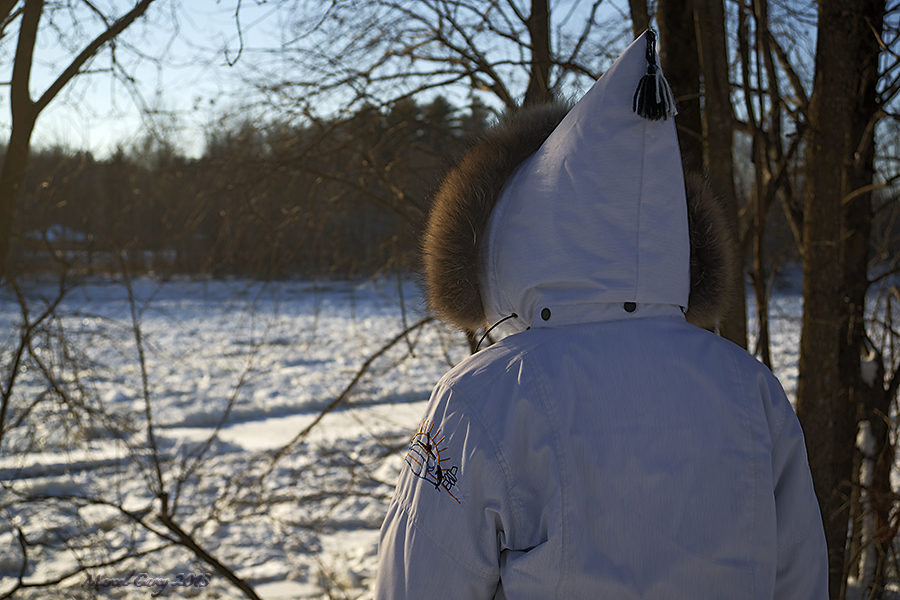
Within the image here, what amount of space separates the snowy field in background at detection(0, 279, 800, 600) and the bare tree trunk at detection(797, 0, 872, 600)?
4.12 feet

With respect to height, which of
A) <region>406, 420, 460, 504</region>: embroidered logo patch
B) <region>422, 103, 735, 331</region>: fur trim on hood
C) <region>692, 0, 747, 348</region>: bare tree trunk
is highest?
<region>692, 0, 747, 348</region>: bare tree trunk

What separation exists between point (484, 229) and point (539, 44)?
6.37 ft

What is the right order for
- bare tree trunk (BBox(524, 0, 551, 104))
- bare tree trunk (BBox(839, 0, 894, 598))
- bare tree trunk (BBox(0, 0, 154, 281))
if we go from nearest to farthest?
bare tree trunk (BBox(0, 0, 154, 281)) → bare tree trunk (BBox(839, 0, 894, 598)) → bare tree trunk (BBox(524, 0, 551, 104))

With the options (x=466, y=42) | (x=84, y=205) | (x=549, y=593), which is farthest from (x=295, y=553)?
(x=549, y=593)

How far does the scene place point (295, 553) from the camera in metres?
4.46

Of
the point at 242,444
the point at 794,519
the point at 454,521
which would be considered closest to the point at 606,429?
the point at 454,521

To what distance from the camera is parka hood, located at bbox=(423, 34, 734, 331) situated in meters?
1.02

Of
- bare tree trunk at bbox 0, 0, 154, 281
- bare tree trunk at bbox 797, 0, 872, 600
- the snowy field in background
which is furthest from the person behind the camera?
the snowy field in background

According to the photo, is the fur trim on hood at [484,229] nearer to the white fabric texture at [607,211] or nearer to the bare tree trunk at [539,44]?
the white fabric texture at [607,211]

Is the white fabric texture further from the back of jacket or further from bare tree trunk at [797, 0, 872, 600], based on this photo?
bare tree trunk at [797, 0, 872, 600]

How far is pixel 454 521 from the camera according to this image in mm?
938

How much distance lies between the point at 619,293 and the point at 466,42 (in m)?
2.29

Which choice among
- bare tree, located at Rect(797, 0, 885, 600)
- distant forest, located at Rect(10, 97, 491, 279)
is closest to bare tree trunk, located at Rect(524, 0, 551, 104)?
distant forest, located at Rect(10, 97, 491, 279)

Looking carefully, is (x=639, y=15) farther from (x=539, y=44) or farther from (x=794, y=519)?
(x=794, y=519)
